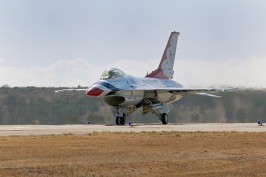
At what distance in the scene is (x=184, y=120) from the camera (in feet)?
241

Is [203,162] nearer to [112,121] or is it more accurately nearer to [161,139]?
[161,139]

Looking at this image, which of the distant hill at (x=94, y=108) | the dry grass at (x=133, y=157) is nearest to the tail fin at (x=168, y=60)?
the distant hill at (x=94, y=108)

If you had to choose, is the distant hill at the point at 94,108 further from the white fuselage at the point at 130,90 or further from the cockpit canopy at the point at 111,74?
the cockpit canopy at the point at 111,74

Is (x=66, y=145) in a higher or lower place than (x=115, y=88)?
lower

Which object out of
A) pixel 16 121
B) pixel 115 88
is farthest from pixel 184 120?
pixel 16 121

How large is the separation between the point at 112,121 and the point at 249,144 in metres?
40.8

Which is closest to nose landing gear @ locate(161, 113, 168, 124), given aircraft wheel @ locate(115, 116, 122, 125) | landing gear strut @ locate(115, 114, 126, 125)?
landing gear strut @ locate(115, 114, 126, 125)

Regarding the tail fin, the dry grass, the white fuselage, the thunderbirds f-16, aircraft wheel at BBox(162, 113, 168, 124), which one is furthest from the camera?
the tail fin

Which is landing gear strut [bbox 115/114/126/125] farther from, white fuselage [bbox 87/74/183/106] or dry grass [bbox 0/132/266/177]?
dry grass [bbox 0/132/266/177]

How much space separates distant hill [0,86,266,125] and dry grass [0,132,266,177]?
34173 millimetres

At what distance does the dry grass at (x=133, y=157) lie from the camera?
74.0 feet

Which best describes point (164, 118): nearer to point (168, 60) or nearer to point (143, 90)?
point (143, 90)

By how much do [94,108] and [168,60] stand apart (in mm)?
10709

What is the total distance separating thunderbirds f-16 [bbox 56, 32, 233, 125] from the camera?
61406mm
